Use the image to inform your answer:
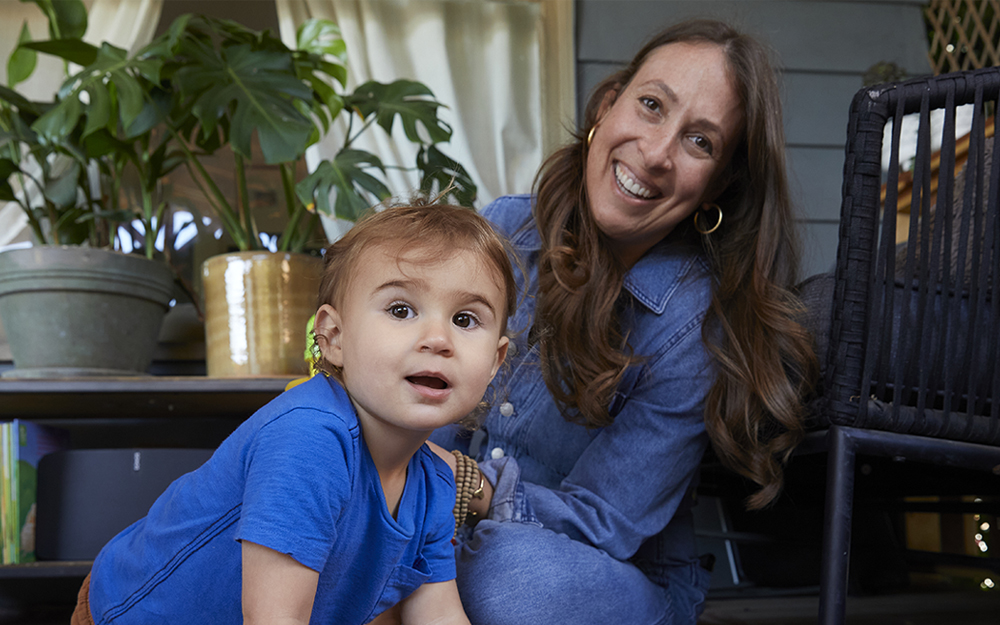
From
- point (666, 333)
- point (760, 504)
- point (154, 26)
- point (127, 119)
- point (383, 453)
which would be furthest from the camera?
point (154, 26)

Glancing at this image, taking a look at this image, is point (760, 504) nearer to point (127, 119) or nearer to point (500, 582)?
point (500, 582)

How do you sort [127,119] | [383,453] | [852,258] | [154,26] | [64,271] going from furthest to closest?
[154,26] → [64,271] → [127,119] → [852,258] → [383,453]

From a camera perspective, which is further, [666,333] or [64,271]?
[64,271]

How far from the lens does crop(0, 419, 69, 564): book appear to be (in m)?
1.66

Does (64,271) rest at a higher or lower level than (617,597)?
higher

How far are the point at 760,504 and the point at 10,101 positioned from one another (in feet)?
5.85

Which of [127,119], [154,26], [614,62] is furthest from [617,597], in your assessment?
[154,26]

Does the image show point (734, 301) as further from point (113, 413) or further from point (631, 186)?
point (113, 413)

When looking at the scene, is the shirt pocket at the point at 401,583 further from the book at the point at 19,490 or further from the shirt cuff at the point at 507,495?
the book at the point at 19,490

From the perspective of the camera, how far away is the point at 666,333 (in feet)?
3.77

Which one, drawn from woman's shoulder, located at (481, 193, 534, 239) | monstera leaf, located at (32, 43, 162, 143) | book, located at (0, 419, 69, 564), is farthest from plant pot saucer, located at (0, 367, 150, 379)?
woman's shoulder, located at (481, 193, 534, 239)

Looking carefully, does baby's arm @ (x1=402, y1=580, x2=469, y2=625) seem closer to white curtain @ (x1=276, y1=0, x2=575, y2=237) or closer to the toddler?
the toddler

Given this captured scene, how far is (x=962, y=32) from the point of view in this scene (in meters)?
2.85

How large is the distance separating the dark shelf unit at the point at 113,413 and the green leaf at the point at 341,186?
40 cm
